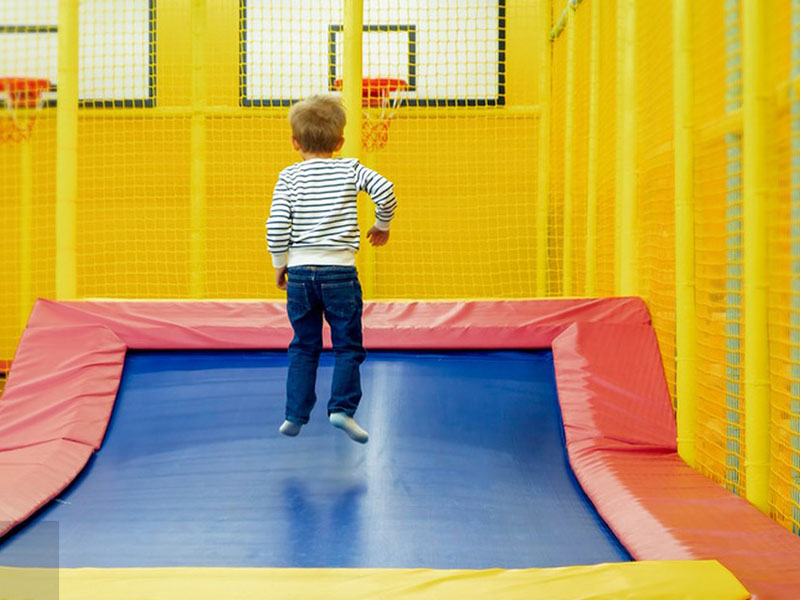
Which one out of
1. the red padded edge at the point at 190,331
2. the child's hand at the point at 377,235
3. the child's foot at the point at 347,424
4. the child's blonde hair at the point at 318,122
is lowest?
the child's foot at the point at 347,424

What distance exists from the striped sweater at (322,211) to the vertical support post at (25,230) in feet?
10.1

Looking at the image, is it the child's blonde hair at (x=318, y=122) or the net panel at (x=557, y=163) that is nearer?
the child's blonde hair at (x=318, y=122)

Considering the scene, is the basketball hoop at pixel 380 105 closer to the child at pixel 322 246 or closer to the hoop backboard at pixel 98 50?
the hoop backboard at pixel 98 50

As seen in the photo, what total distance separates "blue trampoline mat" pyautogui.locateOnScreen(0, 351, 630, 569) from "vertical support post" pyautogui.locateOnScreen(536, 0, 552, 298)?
1.66m

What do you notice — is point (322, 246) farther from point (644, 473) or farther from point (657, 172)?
point (657, 172)

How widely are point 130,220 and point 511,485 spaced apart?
12.2 ft

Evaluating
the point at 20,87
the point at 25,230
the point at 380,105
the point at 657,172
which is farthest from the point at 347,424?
the point at 20,87

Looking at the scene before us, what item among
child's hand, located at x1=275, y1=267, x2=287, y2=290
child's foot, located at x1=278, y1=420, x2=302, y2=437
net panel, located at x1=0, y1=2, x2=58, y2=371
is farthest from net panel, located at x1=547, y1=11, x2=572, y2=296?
net panel, located at x1=0, y1=2, x2=58, y2=371

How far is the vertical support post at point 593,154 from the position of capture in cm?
391

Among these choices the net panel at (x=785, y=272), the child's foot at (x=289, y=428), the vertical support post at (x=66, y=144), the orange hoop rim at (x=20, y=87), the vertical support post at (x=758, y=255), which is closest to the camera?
the net panel at (x=785, y=272)

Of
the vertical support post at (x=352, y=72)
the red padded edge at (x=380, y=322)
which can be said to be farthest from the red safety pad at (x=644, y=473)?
the vertical support post at (x=352, y=72)

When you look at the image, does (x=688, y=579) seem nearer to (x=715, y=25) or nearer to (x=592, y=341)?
(x=592, y=341)

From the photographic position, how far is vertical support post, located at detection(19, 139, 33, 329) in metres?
4.91

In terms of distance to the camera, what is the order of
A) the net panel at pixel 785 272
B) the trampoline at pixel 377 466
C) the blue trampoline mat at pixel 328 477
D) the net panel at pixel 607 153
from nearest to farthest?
the trampoline at pixel 377 466, the blue trampoline mat at pixel 328 477, the net panel at pixel 785 272, the net panel at pixel 607 153
